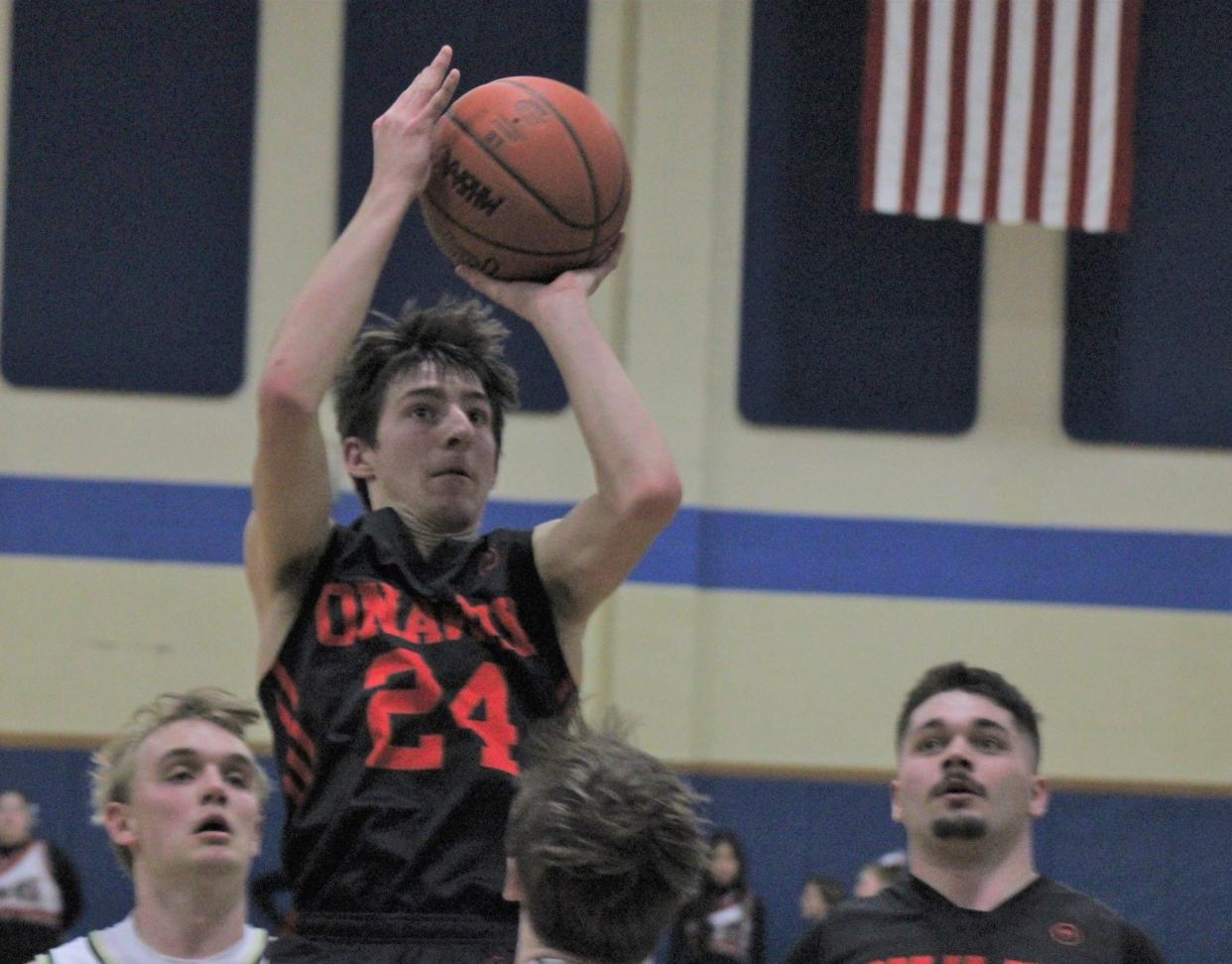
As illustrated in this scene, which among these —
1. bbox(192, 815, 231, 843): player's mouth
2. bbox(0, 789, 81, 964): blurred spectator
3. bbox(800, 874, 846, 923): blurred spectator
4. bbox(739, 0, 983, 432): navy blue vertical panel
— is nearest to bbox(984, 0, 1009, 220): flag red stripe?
bbox(739, 0, 983, 432): navy blue vertical panel

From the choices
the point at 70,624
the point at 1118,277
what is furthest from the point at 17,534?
the point at 1118,277

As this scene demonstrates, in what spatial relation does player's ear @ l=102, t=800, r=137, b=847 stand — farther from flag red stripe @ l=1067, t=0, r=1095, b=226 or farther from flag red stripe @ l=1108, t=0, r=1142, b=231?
flag red stripe @ l=1108, t=0, r=1142, b=231

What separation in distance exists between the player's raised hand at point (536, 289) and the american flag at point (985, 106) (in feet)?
19.4

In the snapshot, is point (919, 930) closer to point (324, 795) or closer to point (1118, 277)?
point (324, 795)

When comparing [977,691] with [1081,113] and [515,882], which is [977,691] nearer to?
[515,882]

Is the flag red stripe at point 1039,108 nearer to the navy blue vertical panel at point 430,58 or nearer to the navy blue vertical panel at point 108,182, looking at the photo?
the navy blue vertical panel at point 430,58

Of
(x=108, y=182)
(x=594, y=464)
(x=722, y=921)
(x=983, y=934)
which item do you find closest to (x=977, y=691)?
(x=983, y=934)

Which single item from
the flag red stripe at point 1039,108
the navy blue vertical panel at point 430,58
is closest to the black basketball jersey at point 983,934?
the navy blue vertical panel at point 430,58

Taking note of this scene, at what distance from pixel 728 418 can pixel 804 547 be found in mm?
690

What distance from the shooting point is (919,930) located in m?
3.34

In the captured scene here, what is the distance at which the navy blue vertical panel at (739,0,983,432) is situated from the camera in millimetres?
9227

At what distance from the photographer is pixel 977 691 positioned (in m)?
3.47

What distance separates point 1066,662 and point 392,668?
6.65 m

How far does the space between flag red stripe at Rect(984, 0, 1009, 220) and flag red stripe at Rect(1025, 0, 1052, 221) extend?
0.14 metres
